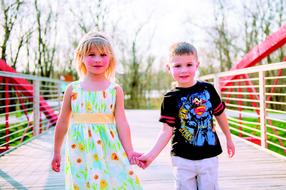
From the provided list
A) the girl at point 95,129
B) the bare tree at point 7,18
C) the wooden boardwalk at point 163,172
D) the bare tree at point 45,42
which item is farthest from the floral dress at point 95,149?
the bare tree at point 45,42

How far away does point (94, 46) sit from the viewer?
1.83 metres

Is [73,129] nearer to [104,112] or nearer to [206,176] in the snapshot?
[104,112]

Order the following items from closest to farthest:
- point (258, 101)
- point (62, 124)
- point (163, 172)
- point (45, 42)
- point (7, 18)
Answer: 1. point (62, 124)
2. point (163, 172)
3. point (258, 101)
4. point (7, 18)
5. point (45, 42)

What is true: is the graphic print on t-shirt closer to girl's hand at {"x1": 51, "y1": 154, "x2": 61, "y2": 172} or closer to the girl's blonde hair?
the girl's blonde hair

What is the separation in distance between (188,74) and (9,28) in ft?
47.0

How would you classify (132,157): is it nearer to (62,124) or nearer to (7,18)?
(62,124)

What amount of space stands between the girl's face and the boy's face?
0.36 meters

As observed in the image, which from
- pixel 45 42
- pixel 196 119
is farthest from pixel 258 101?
pixel 45 42

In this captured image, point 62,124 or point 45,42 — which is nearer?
point 62,124

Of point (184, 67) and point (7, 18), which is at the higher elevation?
point (7, 18)

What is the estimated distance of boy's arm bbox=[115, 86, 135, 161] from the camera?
1.81 metres

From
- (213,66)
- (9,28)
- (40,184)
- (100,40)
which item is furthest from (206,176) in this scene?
(213,66)

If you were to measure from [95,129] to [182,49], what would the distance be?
61cm

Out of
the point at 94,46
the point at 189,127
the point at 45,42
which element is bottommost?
the point at 189,127
